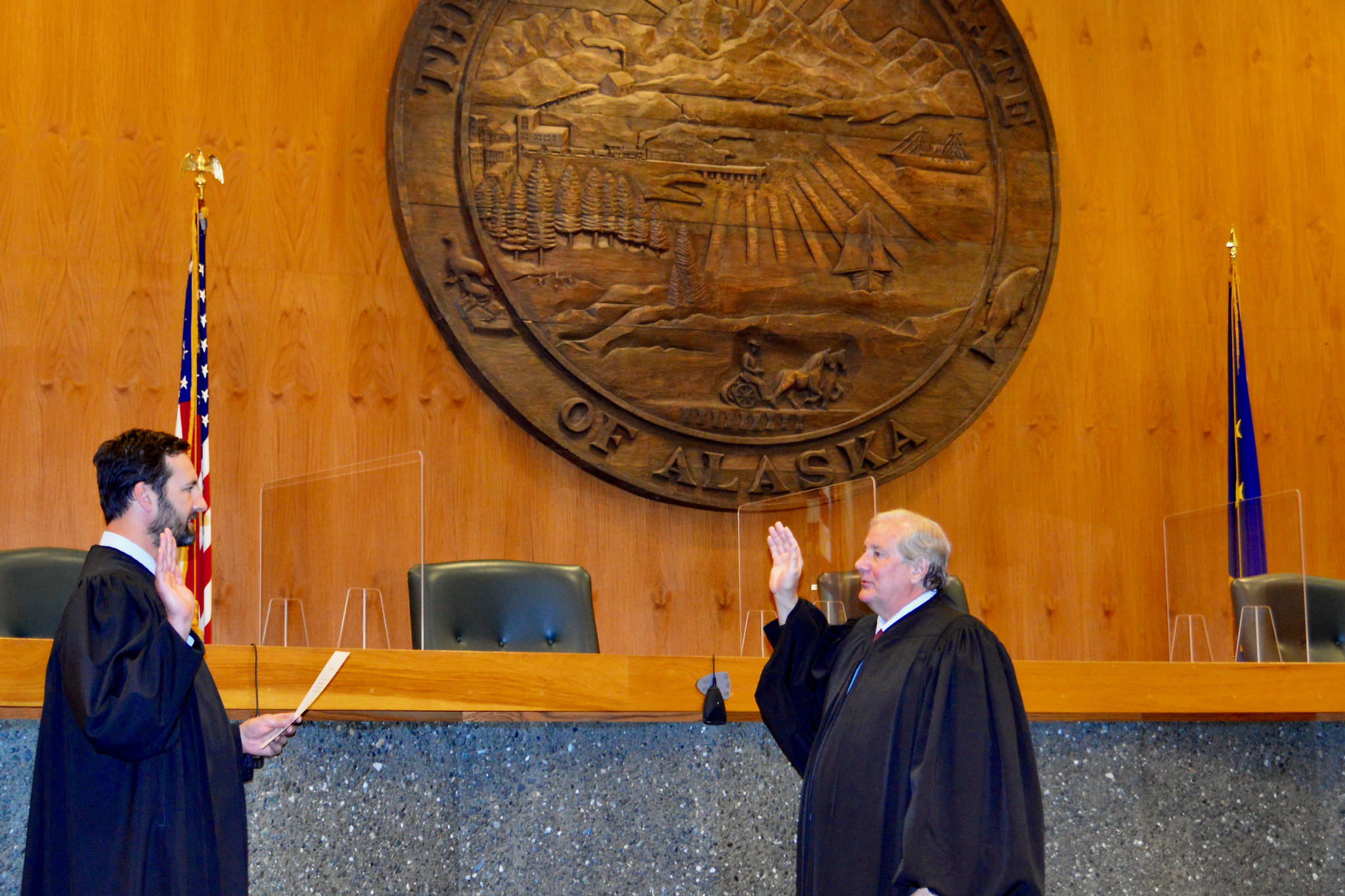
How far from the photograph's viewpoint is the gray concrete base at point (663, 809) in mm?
3498

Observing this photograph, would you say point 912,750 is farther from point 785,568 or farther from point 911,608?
point 785,568

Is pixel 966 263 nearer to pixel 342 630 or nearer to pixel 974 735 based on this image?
pixel 342 630

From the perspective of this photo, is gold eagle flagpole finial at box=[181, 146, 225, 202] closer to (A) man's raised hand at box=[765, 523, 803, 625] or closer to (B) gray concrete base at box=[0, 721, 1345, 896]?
(B) gray concrete base at box=[0, 721, 1345, 896]

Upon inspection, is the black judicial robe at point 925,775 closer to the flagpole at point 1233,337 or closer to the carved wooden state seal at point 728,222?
the carved wooden state seal at point 728,222

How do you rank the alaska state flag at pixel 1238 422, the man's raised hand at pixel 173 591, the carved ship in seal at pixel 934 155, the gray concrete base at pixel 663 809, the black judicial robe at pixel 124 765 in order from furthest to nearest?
the carved ship in seal at pixel 934 155 → the alaska state flag at pixel 1238 422 → the gray concrete base at pixel 663 809 → the man's raised hand at pixel 173 591 → the black judicial robe at pixel 124 765

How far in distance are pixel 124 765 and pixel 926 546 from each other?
70.4 inches

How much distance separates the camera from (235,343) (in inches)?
211

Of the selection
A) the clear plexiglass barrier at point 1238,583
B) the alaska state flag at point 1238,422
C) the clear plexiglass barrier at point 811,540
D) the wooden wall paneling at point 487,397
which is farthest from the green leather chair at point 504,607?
the alaska state flag at point 1238,422

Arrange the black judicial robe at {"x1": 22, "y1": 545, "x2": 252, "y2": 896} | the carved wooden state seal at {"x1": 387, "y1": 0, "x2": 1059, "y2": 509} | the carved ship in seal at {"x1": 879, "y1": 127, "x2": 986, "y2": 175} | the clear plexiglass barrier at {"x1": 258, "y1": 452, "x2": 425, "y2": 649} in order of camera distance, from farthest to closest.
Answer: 1. the carved ship in seal at {"x1": 879, "y1": 127, "x2": 986, "y2": 175}
2. the carved wooden state seal at {"x1": 387, "y1": 0, "x2": 1059, "y2": 509}
3. the clear plexiglass barrier at {"x1": 258, "y1": 452, "x2": 425, "y2": 649}
4. the black judicial robe at {"x1": 22, "y1": 545, "x2": 252, "y2": 896}

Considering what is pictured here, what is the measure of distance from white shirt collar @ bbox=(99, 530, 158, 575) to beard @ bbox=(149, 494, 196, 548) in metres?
0.04

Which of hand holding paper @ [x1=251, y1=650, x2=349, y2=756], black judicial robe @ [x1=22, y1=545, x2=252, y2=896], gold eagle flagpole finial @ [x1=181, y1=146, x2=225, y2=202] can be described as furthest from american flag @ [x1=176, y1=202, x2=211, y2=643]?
black judicial robe @ [x1=22, y1=545, x2=252, y2=896]

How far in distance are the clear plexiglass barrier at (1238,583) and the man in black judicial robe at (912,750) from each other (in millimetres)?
1804

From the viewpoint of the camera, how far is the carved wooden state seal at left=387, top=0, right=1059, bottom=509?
18.3 feet

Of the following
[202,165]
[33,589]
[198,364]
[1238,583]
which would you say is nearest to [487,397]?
[198,364]
